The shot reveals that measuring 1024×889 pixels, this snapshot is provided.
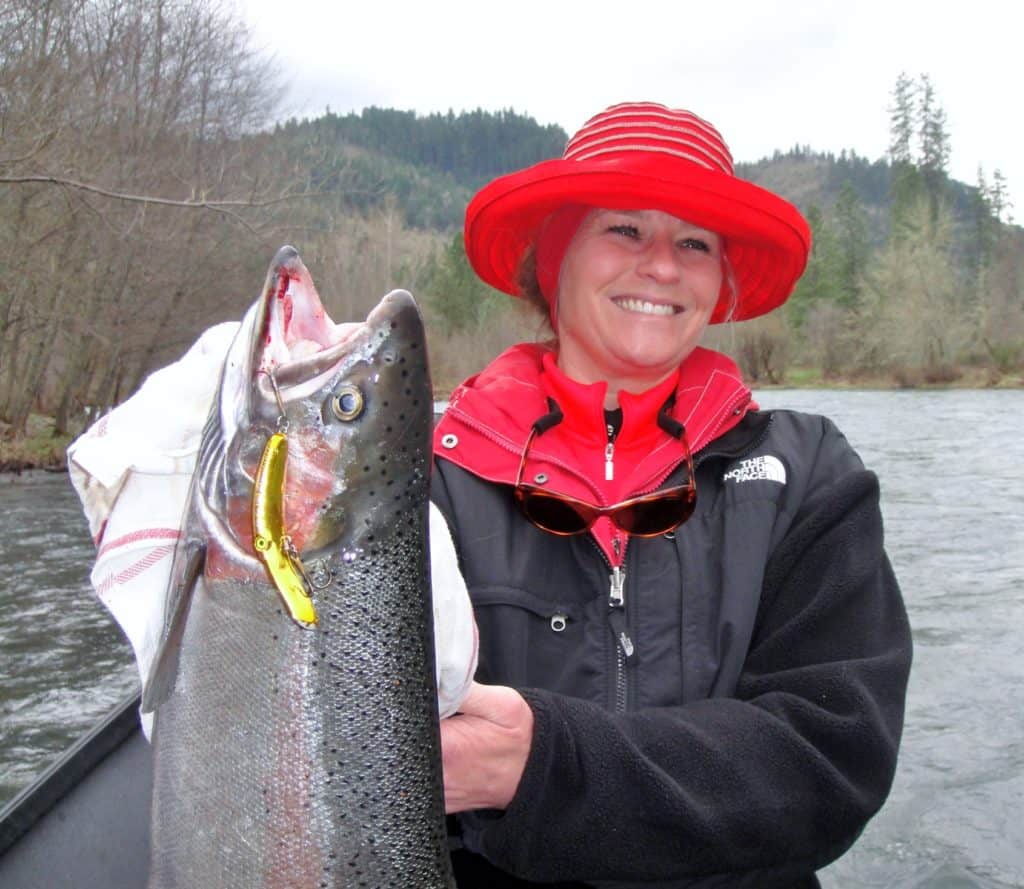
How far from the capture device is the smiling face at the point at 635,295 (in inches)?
107

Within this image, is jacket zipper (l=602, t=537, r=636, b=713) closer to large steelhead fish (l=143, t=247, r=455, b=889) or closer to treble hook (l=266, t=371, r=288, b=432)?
large steelhead fish (l=143, t=247, r=455, b=889)

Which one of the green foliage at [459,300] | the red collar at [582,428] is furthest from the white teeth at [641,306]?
the green foliage at [459,300]

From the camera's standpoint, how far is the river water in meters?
5.43

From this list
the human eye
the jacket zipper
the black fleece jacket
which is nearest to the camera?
the black fleece jacket

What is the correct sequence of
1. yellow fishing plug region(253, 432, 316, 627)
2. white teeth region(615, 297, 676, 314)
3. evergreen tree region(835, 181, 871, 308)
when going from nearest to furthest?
yellow fishing plug region(253, 432, 316, 627), white teeth region(615, 297, 676, 314), evergreen tree region(835, 181, 871, 308)

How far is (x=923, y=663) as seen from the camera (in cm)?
801

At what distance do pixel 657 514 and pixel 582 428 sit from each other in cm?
36

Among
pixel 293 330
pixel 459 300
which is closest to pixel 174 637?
pixel 293 330

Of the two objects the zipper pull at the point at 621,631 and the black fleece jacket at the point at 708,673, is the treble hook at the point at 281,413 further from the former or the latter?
the zipper pull at the point at 621,631

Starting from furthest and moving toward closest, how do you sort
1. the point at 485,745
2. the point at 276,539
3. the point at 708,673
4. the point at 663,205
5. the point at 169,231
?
1. the point at 169,231
2. the point at 663,205
3. the point at 708,673
4. the point at 485,745
5. the point at 276,539

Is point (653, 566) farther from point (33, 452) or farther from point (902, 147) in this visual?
point (902, 147)

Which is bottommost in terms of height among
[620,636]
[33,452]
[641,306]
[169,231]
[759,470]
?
[33,452]

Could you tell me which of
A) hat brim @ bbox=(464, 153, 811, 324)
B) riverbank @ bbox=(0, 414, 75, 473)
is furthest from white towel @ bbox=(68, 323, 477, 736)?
riverbank @ bbox=(0, 414, 75, 473)

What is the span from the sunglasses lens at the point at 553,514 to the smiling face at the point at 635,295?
1.50 feet
